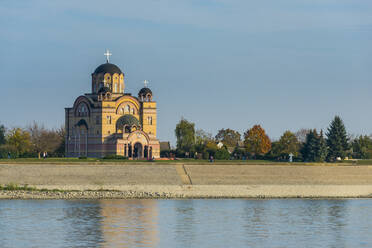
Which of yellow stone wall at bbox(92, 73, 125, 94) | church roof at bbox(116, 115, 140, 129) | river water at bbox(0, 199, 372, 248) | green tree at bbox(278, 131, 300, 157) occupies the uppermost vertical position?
yellow stone wall at bbox(92, 73, 125, 94)

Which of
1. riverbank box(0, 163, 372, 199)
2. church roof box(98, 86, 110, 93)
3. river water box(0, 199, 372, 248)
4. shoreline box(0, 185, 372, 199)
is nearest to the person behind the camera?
river water box(0, 199, 372, 248)

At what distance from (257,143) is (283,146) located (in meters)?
4.54

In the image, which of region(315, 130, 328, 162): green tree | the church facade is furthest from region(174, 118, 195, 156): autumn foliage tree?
region(315, 130, 328, 162): green tree

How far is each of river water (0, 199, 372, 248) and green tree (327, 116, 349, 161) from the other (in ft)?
146

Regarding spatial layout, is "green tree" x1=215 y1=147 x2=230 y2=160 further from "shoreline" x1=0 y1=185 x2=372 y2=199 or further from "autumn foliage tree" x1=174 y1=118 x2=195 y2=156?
"shoreline" x1=0 y1=185 x2=372 y2=199

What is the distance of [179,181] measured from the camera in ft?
272

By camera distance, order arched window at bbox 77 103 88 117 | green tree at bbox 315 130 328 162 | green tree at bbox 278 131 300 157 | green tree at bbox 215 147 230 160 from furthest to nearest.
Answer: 1. green tree at bbox 278 131 300 157
2. arched window at bbox 77 103 88 117
3. green tree at bbox 315 130 328 162
4. green tree at bbox 215 147 230 160

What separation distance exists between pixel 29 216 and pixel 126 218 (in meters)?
6.95

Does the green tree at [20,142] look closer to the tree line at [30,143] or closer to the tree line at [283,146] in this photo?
the tree line at [30,143]

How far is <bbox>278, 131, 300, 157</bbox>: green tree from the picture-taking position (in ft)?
401

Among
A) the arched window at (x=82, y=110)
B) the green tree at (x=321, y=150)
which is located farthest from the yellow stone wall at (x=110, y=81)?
the green tree at (x=321, y=150)

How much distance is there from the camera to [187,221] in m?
52.2

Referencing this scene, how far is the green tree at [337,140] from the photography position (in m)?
114

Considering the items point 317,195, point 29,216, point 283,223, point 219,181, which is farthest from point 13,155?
point 283,223
